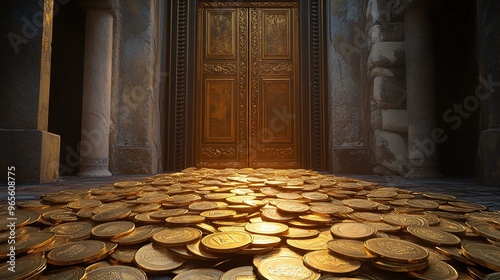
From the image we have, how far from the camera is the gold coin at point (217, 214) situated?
1354 millimetres

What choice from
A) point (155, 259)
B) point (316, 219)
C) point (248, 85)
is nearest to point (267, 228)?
point (316, 219)

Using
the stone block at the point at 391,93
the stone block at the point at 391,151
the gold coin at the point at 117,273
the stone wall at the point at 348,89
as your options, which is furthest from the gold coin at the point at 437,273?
the stone wall at the point at 348,89

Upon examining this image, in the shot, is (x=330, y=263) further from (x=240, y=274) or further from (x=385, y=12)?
(x=385, y=12)

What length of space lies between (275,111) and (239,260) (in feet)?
12.6

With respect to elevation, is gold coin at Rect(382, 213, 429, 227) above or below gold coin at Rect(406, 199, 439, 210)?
below

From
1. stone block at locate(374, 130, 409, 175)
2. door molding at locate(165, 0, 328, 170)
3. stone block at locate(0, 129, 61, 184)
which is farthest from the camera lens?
door molding at locate(165, 0, 328, 170)

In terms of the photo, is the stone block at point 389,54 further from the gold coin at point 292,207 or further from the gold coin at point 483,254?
the gold coin at point 483,254

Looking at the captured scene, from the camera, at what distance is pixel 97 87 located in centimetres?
359

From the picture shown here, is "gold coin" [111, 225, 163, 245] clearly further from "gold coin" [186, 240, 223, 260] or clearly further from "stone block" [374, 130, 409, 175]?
"stone block" [374, 130, 409, 175]

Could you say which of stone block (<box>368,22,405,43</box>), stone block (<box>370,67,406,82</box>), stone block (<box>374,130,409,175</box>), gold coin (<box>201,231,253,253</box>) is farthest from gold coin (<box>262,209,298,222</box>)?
stone block (<box>368,22,405,43</box>)

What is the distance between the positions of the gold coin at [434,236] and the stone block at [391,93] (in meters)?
2.71

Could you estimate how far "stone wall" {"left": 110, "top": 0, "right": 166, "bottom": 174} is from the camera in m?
3.81

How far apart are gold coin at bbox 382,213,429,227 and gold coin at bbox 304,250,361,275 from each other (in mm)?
457

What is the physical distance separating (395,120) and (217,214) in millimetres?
2969
